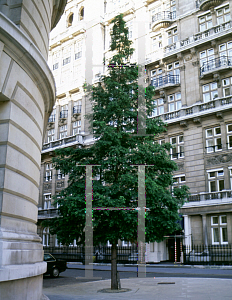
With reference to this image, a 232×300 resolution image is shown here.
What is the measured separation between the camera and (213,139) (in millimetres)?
30625

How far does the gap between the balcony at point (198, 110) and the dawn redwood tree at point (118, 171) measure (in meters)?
16.5

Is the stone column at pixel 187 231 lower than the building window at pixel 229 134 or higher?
lower

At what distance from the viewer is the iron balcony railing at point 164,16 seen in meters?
37.3

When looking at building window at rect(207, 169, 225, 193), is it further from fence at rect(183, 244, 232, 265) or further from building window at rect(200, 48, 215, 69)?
building window at rect(200, 48, 215, 69)

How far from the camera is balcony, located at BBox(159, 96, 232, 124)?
29987mm

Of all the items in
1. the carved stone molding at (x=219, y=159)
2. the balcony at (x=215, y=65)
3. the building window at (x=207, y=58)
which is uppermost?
the building window at (x=207, y=58)

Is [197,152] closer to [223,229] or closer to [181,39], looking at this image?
[223,229]

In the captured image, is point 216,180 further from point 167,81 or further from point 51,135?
point 51,135

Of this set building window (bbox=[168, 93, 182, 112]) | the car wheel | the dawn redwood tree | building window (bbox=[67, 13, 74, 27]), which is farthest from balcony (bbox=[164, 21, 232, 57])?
the car wheel

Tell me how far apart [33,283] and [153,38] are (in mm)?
35622

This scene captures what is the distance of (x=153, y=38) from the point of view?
38969mm

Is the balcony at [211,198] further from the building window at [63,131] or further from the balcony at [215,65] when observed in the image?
the building window at [63,131]

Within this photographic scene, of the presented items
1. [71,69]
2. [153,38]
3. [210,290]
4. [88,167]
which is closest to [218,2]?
[153,38]

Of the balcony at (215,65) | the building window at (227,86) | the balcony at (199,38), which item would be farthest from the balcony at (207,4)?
the building window at (227,86)
